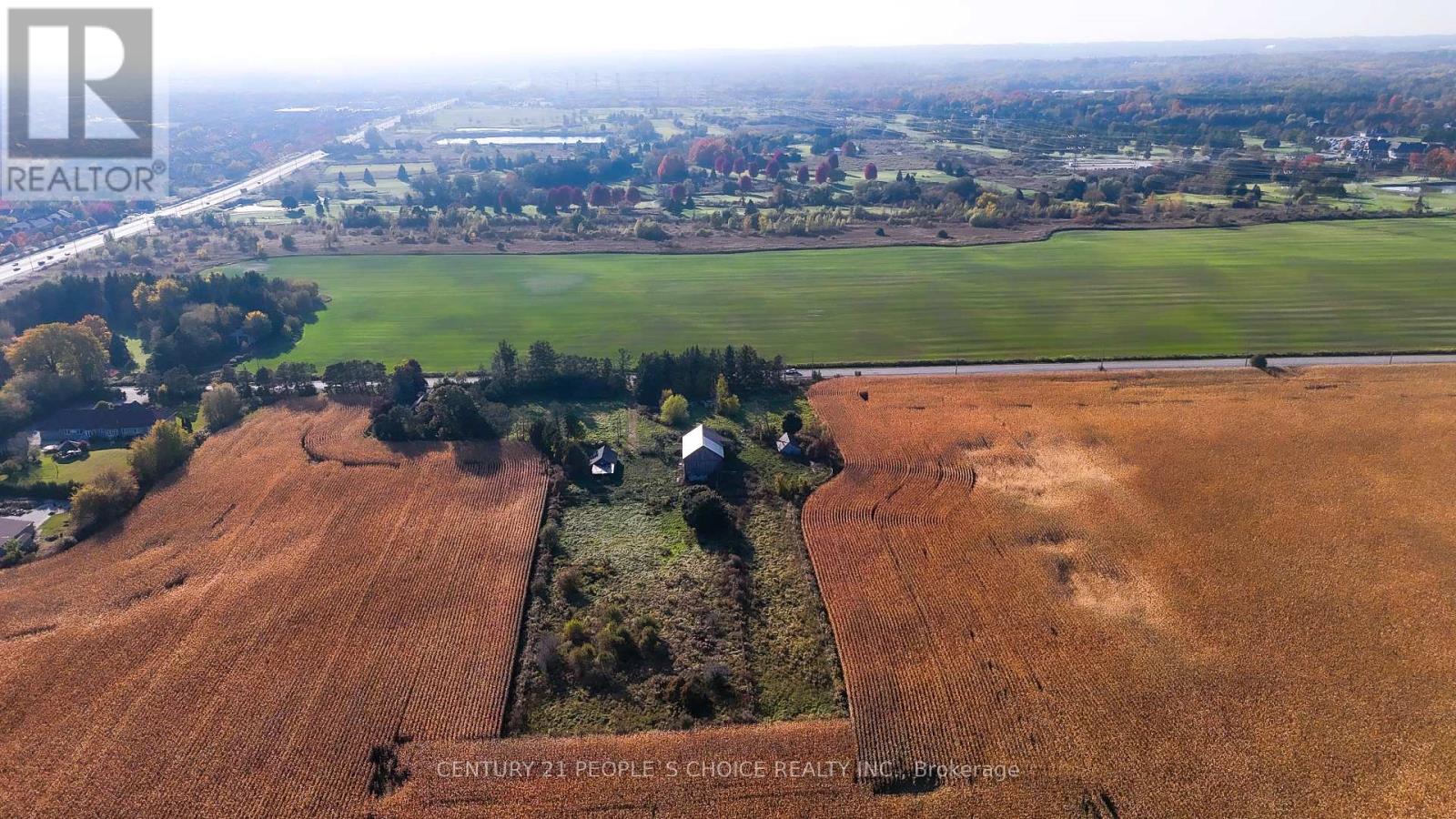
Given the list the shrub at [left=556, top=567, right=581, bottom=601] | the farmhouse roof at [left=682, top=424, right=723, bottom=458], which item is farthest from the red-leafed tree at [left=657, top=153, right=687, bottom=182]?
the shrub at [left=556, top=567, right=581, bottom=601]

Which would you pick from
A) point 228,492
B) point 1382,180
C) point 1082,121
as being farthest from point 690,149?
point 228,492

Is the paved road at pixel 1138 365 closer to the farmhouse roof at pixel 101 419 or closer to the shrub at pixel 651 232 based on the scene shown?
the shrub at pixel 651 232

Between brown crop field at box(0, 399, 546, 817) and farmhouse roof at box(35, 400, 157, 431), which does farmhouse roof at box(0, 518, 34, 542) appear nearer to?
brown crop field at box(0, 399, 546, 817)

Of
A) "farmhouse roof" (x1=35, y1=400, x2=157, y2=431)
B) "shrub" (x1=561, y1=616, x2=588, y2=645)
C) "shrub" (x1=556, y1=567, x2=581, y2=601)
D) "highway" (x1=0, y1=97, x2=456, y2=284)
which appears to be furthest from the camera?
"highway" (x1=0, y1=97, x2=456, y2=284)

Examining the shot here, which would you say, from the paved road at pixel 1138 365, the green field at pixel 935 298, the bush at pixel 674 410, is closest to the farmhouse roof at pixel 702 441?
the bush at pixel 674 410

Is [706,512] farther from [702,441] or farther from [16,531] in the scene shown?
[16,531]

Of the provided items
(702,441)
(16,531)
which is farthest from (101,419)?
(702,441)
